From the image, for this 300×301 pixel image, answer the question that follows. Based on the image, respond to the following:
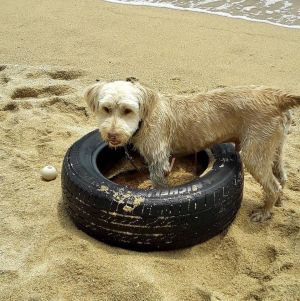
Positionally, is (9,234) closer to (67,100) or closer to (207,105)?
(207,105)

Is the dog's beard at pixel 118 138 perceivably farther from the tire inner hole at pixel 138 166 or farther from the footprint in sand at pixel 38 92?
the footprint in sand at pixel 38 92

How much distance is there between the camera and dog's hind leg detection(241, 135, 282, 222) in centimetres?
451

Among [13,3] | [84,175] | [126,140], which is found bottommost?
[13,3]

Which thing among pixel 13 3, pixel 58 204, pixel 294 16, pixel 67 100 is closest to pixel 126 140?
pixel 58 204

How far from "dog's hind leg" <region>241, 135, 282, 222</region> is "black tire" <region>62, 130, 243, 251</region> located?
6.4 inches

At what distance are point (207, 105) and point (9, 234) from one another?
7.56 ft

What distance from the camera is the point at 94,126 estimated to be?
6.68 m

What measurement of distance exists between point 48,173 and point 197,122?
1.89 meters

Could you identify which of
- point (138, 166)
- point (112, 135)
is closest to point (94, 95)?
point (112, 135)

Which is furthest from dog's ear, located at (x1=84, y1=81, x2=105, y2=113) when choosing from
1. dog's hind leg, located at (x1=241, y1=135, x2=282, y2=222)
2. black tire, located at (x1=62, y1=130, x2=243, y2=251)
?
dog's hind leg, located at (x1=241, y1=135, x2=282, y2=222)

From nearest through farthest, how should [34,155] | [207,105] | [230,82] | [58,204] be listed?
1. [207,105]
2. [58,204]
3. [34,155]
4. [230,82]

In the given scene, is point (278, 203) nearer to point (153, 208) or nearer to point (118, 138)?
point (153, 208)

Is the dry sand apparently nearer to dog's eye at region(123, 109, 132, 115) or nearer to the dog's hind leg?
the dog's hind leg

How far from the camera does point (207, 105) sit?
4637mm
